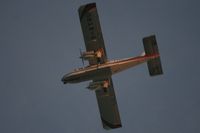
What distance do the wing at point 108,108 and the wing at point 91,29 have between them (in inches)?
146

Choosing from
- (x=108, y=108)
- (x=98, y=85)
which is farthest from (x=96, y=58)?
(x=108, y=108)

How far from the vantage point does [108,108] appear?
4353cm

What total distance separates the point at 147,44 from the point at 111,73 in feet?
13.7

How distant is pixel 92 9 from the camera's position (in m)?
40.3

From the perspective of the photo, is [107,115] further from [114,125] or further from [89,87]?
[89,87]

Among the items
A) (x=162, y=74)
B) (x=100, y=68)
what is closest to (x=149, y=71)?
(x=162, y=74)

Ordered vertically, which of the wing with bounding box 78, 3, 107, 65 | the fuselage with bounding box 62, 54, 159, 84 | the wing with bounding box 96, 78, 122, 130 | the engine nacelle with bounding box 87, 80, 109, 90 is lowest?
the wing with bounding box 96, 78, 122, 130

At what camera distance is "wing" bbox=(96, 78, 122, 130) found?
4297 cm

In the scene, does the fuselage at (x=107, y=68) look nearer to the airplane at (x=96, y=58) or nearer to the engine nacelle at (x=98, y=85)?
the airplane at (x=96, y=58)

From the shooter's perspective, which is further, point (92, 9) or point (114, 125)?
point (114, 125)

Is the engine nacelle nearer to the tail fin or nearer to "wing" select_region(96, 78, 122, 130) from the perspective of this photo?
"wing" select_region(96, 78, 122, 130)

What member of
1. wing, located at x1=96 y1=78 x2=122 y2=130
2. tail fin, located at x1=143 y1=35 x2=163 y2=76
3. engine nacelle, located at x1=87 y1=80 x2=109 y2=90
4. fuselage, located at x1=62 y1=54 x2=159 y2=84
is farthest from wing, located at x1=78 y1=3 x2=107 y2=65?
tail fin, located at x1=143 y1=35 x2=163 y2=76

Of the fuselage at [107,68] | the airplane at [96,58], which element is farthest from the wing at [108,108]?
the fuselage at [107,68]

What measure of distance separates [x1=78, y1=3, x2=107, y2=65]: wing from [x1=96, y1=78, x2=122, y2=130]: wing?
12.2 ft
